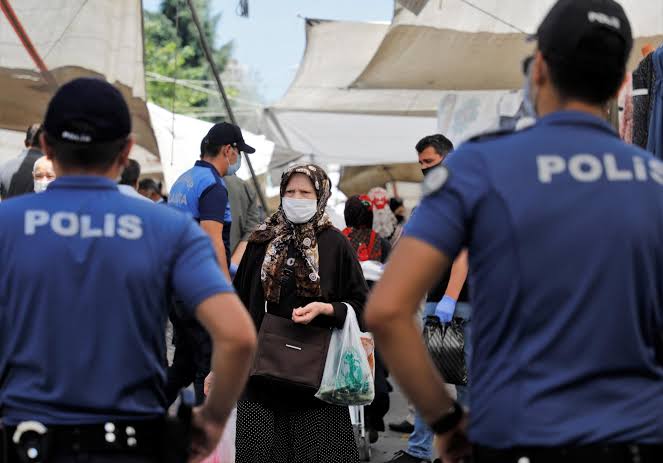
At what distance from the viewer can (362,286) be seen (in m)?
6.57

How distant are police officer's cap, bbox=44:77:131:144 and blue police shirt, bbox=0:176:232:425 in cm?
18

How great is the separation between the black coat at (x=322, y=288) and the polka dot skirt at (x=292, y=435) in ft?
0.18

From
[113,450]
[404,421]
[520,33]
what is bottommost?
[404,421]

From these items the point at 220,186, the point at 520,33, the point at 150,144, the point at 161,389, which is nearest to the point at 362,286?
the point at 220,186

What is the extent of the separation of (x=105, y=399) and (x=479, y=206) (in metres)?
1.08

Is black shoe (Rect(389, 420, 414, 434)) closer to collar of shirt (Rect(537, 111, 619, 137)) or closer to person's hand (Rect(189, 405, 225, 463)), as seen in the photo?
person's hand (Rect(189, 405, 225, 463))

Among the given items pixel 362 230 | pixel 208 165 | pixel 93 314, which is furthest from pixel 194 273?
pixel 362 230

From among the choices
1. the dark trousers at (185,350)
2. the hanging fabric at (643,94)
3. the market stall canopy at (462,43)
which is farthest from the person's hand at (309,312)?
the market stall canopy at (462,43)

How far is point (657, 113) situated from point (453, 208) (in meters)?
2.77

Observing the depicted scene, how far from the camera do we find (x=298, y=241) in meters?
6.52

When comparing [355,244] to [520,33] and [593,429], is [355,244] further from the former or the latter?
[593,429]

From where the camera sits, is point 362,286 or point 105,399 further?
point 362,286

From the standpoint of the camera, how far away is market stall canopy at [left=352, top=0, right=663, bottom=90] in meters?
12.7

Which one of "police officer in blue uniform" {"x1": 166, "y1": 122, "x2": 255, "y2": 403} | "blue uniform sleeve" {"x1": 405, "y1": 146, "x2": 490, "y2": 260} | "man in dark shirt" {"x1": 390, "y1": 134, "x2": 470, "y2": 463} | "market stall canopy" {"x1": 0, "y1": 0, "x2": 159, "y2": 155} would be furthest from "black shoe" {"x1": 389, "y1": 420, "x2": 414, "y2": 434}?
"blue uniform sleeve" {"x1": 405, "y1": 146, "x2": 490, "y2": 260}
